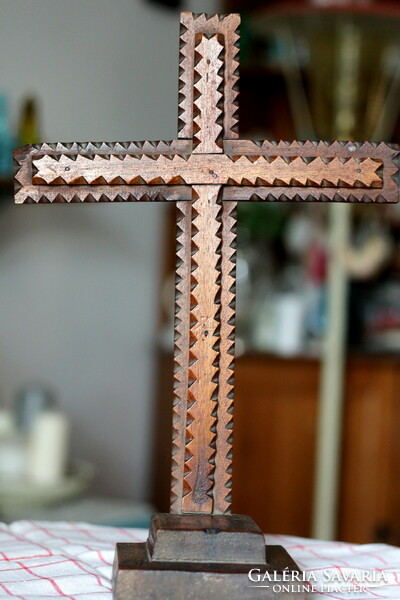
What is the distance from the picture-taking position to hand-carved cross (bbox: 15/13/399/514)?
708 mm

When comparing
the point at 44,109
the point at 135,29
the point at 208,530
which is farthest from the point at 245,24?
the point at 208,530

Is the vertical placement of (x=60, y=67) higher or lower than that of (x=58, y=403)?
higher

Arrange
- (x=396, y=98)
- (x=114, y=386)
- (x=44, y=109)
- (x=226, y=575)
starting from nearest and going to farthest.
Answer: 1. (x=226, y=575)
2. (x=44, y=109)
3. (x=114, y=386)
4. (x=396, y=98)

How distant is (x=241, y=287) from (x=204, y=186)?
7.73 feet

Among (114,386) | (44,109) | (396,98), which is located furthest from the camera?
(396,98)

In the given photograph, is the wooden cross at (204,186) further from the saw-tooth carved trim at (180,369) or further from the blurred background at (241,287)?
the blurred background at (241,287)

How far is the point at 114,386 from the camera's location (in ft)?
9.71

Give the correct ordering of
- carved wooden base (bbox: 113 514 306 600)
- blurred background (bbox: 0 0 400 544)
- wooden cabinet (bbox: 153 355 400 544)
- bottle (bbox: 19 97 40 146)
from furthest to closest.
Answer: wooden cabinet (bbox: 153 355 400 544), blurred background (bbox: 0 0 400 544), bottle (bbox: 19 97 40 146), carved wooden base (bbox: 113 514 306 600)

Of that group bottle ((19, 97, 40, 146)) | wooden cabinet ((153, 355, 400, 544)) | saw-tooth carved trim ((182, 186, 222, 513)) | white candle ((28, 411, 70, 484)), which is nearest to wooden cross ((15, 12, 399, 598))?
saw-tooth carved trim ((182, 186, 222, 513))

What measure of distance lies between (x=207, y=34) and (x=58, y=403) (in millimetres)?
2168

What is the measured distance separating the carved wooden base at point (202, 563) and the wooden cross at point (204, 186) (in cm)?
4

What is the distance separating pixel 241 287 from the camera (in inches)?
121

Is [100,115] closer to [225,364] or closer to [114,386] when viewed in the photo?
[114,386]

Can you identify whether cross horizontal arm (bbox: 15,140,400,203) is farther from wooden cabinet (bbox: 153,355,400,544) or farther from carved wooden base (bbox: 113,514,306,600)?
wooden cabinet (bbox: 153,355,400,544)
